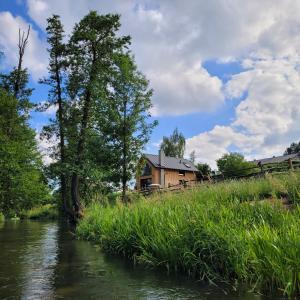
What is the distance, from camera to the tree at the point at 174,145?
90.4 m

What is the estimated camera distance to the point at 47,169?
31891mm

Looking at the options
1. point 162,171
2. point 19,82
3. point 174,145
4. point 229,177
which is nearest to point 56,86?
point 19,82

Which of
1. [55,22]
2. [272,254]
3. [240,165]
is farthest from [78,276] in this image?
[240,165]

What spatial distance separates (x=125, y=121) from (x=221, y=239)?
23.9 m

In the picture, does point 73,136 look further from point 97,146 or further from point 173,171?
point 173,171

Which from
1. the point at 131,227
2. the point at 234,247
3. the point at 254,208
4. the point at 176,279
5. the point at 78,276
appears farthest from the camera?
the point at 131,227

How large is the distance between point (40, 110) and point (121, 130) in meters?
7.23

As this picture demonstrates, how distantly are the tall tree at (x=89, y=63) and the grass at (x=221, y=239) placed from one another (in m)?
15.3

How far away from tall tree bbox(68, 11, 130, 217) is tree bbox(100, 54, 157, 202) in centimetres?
188

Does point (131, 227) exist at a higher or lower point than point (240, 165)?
lower

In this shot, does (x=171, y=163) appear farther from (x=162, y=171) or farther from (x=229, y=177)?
(x=229, y=177)

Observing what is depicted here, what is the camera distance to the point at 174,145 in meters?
91.2

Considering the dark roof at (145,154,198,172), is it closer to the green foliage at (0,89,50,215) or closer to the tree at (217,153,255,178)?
the tree at (217,153,255,178)

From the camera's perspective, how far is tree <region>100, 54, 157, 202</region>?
3089 centimetres
